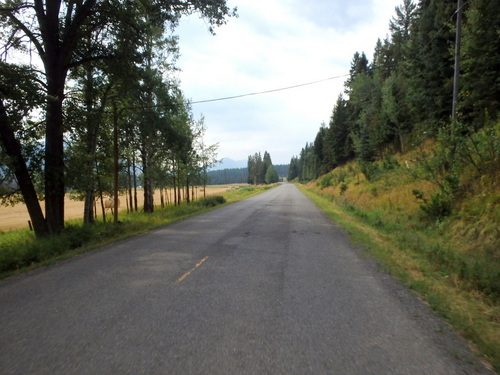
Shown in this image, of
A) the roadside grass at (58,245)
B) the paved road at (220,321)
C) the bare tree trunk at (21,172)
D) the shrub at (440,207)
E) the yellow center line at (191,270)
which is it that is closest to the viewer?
the paved road at (220,321)

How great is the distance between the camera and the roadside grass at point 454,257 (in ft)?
11.9

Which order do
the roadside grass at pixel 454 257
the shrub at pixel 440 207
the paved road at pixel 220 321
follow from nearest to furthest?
the paved road at pixel 220 321, the roadside grass at pixel 454 257, the shrub at pixel 440 207

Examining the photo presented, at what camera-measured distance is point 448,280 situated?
511 centimetres

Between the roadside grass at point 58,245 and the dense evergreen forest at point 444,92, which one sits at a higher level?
the dense evergreen forest at point 444,92

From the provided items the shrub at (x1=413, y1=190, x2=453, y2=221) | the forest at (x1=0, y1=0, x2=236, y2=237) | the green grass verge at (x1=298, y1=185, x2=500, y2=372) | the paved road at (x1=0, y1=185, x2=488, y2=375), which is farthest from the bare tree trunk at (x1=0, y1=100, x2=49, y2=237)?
the shrub at (x1=413, y1=190, x2=453, y2=221)

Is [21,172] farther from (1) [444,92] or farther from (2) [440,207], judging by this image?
(1) [444,92]

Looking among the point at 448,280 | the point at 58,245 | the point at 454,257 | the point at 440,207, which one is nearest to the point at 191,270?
the point at 448,280

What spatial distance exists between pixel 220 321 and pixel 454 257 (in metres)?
5.75

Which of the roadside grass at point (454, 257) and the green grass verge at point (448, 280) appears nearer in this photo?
the green grass verge at point (448, 280)

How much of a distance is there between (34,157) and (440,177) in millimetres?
16178

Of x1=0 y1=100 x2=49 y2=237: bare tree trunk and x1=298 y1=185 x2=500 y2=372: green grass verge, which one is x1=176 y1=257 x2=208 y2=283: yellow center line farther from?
x1=0 y1=100 x2=49 y2=237: bare tree trunk

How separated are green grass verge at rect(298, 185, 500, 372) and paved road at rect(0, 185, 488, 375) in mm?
225

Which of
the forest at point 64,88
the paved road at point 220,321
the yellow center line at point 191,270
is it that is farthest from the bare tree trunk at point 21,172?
the yellow center line at point 191,270

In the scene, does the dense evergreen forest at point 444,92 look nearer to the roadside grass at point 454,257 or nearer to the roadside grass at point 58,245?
the roadside grass at point 454,257
